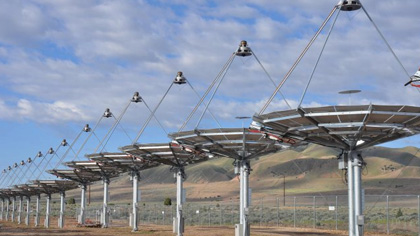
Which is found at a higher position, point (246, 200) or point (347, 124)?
point (347, 124)

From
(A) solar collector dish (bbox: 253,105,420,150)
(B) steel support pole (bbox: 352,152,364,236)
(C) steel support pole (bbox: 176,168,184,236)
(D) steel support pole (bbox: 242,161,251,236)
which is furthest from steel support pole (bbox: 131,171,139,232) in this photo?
(B) steel support pole (bbox: 352,152,364,236)

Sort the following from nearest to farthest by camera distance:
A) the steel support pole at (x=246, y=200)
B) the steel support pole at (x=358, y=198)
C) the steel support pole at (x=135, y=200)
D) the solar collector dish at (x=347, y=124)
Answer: the solar collector dish at (x=347, y=124)
the steel support pole at (x=358, y=198)
the steel support pole at (x=246, y=200)
the steel support pole at (x=135, y=200)

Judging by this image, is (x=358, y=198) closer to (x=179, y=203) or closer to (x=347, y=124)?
(x=347, y=124)

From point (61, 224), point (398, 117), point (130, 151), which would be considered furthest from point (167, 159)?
point (61, 224)

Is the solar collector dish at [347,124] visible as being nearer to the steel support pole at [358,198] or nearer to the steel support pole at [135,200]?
the steel support pole at [358,198]

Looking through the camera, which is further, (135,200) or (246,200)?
(135,200)

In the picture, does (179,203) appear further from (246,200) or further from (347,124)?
(347,124)

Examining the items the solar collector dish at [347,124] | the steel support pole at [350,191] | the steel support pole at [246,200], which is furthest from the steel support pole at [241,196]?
the steel support pole at [350,191]

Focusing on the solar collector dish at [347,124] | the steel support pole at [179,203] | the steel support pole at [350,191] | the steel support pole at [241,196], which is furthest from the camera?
the steel support pole at [179,203]

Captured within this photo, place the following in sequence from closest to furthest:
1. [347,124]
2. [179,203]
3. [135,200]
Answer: [347,124] < [179,203] < [135,200]

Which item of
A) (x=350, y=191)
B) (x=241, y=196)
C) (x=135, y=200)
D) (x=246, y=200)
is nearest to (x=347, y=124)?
(x=350, y=191)

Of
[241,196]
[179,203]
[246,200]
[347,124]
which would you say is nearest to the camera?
[347,124]

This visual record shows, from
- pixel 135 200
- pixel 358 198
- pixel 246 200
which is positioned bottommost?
pixel 358 198

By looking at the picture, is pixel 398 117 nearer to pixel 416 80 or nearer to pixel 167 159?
pixel 416 80
